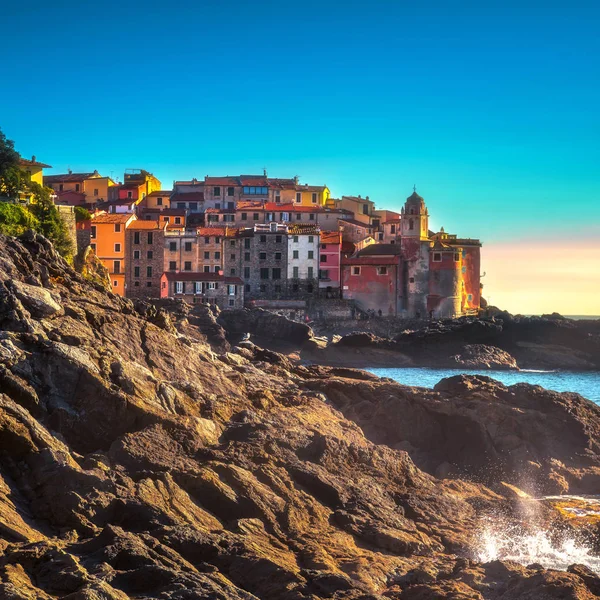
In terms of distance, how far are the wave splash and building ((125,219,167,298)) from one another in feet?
203

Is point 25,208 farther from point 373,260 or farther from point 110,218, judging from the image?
point 373,260

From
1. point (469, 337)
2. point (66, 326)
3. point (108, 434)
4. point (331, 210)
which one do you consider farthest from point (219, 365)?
point (331, 210)

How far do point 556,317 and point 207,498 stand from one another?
68.1 metres

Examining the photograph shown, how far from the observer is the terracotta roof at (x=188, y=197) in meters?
90.2

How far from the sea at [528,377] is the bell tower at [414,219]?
18.0 meters

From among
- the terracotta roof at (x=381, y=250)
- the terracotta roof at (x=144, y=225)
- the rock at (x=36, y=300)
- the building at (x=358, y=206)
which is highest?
the building at (x=358, y=206)

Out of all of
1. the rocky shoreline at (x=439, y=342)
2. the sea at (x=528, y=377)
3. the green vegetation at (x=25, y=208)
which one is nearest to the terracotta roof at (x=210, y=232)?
the rocky shoreline at (x=439, y=342)

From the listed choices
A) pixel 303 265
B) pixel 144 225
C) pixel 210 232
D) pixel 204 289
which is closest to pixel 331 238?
pixel 303 265

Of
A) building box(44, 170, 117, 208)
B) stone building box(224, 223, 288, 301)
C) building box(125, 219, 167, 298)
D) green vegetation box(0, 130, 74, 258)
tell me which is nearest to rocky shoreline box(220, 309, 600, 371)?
stone building box(224, 223, 288, 301)

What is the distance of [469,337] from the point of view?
71750 millimetres

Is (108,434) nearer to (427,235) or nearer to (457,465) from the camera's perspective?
(457,465)

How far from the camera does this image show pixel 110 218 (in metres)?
78.0

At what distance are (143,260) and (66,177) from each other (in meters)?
20.9

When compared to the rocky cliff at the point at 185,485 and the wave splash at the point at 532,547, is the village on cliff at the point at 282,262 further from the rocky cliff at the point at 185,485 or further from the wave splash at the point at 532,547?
the wave splash at the point at 532,547
